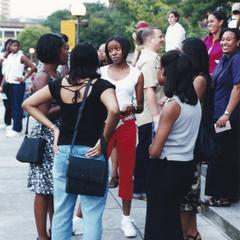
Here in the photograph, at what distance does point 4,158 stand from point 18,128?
2.29 meters

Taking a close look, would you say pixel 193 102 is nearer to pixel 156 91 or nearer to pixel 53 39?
pixel 53 39

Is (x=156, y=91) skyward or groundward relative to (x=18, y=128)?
skyward

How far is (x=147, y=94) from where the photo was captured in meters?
5.77

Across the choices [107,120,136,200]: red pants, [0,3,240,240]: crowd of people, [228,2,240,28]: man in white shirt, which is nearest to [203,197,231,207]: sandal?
[0,3,240,240]: crowd of people

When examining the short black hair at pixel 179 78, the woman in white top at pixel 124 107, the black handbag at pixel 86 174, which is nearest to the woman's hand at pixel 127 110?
the woman in white top at pixel 124 107

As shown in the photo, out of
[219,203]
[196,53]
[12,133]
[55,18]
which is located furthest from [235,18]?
[55,18]

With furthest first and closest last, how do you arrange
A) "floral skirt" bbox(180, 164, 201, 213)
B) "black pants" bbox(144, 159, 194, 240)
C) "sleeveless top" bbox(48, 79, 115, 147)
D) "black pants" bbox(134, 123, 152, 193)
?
"black pants" bbox(134, 123, 152, 193), "floral skirt" bbox(180, 164, 201, 213), "black pants" bbox(144, 159, 194, 240), "sleeveless top" bbox(48, 79, 115, 147)

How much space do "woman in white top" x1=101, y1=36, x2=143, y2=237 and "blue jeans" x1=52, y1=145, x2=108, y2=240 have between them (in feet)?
4.02

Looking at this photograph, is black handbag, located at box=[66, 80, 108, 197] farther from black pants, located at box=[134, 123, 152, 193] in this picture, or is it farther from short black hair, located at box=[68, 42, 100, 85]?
black pants, located at box=[134, 123, 152, 193]

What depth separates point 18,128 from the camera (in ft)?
37.2

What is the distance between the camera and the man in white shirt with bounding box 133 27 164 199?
5.78m

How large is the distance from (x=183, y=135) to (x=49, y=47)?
1.25 m

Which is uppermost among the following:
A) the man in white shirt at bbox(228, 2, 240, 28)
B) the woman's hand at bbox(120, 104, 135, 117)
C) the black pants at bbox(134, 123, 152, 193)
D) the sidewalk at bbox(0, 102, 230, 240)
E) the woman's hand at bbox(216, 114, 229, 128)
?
the man in white shirt at bbox(228, 2, 240, 28)

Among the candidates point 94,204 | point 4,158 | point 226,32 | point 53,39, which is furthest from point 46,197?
point 4,158
